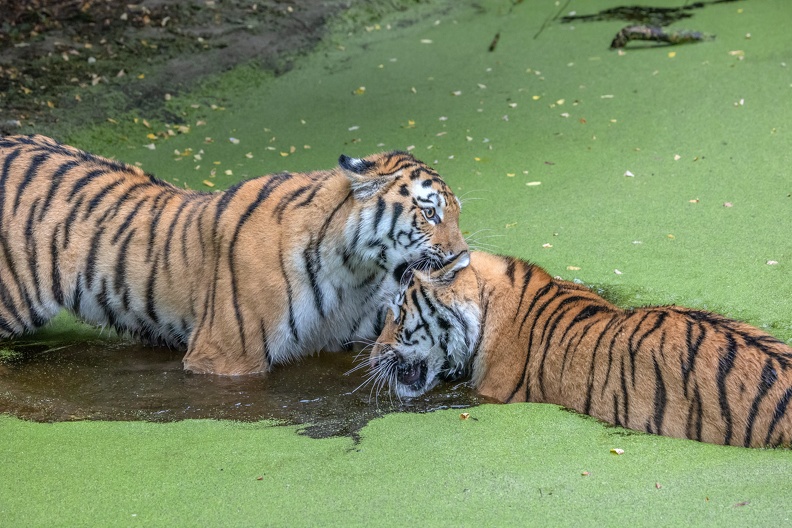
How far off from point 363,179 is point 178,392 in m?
1.22

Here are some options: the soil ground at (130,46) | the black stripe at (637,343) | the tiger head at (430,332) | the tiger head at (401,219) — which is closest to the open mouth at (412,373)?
the tiger head at (430,332)

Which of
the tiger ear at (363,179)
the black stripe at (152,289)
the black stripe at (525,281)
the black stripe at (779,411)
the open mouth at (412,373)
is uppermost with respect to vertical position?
the tiger ear at (363,179)

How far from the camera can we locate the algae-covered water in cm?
277

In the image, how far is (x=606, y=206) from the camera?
548cm

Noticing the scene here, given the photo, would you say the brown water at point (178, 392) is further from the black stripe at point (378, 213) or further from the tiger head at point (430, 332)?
the black stripe at point (378, 213)

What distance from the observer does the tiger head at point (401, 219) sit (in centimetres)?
396

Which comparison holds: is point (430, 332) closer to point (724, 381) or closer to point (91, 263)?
point (724, 381)

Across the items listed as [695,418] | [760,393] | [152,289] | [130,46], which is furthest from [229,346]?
[130,46]

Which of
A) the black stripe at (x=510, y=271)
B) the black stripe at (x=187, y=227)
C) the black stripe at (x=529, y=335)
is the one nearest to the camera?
the black stripe at (x=529, y=335)

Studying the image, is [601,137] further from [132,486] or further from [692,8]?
[132,486]

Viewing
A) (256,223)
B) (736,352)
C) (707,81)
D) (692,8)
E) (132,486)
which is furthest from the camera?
(692,8)

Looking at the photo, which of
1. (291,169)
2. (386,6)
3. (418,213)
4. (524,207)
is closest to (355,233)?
(418,213)

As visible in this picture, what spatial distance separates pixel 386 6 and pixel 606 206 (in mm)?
4608

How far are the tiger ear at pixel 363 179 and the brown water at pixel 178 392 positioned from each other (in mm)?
845
